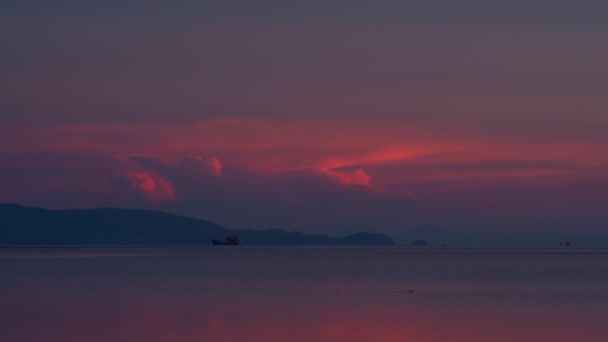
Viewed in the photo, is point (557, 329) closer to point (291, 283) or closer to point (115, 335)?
point (115, 335)

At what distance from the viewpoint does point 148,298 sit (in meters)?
47.2

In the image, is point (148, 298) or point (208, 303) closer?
point (208, 303)

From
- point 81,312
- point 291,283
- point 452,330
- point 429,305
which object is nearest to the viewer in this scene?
point 452,330

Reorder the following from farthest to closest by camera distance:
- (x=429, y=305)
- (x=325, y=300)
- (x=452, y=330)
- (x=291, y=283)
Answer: (x=291, y=283) < (x=325, y=300) < (x=429, y=305) < (x=452, y=330)

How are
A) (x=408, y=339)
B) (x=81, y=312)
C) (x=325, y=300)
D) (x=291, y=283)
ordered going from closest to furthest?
(x=408, y=339), (x=81, y=312), (x=325, y=300), (x=291, y=283)

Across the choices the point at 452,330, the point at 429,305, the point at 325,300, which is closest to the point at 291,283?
the point at 325,300

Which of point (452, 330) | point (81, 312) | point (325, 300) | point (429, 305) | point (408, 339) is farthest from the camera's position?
point (325, 300)

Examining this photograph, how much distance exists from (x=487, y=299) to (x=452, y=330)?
15888 millimetres

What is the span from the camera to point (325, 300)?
46375mm

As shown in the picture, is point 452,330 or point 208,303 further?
point 208,303

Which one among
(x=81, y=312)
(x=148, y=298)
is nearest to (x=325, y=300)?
(x=148, y=298)

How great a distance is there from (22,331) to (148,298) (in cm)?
1597

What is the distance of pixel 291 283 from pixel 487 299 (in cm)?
1845

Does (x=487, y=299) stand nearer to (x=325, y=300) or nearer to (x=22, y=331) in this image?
(x=325, y=300)
